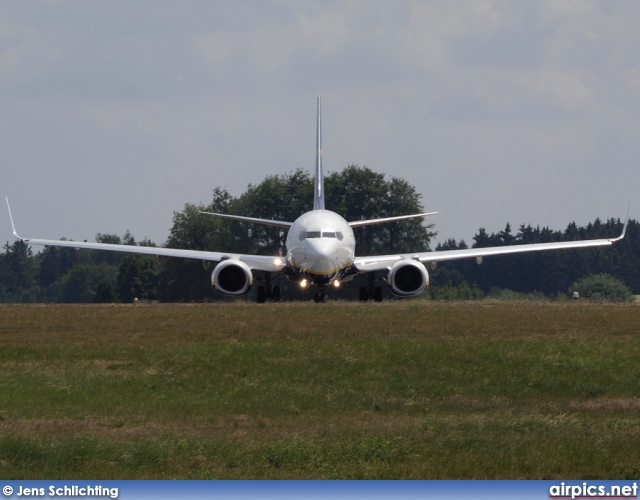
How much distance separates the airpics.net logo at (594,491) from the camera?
15.4 meters

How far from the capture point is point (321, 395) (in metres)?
23.6

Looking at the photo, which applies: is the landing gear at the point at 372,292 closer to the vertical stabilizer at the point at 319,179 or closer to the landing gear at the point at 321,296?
the landing gear at the point at 321,296

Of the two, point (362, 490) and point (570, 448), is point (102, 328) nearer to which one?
point (570, 448)

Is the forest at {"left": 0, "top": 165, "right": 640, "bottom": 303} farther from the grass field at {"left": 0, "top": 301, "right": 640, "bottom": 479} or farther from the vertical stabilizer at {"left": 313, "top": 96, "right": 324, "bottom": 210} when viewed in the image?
the grass field at {"left": 0, "top": 301, "right": 640, "bottom": 479}

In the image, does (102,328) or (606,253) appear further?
(606,253)

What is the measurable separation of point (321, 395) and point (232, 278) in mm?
21574

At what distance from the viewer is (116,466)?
18.0m

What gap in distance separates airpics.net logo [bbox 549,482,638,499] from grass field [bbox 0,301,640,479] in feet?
5.27

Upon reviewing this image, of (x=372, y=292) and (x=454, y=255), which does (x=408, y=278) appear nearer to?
(x=372, y=292)

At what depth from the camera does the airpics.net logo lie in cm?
1545

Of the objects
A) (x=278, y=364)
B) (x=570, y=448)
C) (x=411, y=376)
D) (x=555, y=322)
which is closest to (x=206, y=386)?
Result: (x=278, y=364)

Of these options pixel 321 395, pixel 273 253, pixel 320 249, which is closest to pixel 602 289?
pixel 273 253

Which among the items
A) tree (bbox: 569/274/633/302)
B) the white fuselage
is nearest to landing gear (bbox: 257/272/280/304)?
the white fuselage

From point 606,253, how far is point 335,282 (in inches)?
3760
